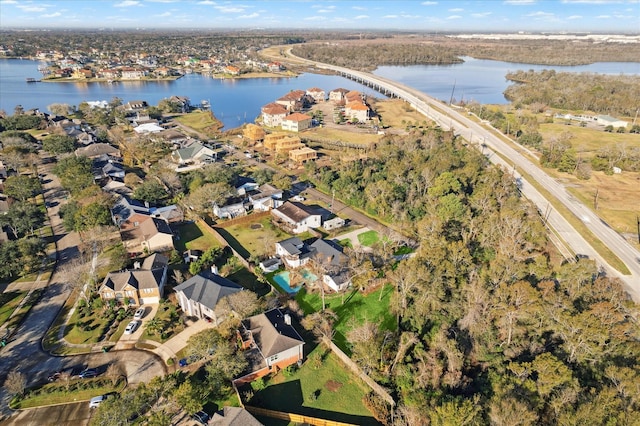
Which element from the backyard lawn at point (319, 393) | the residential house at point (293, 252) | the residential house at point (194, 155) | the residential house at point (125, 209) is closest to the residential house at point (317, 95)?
the residential house at point (194, 155)

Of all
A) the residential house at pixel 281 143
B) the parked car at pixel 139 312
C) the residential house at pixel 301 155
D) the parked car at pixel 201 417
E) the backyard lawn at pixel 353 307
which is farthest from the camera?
the residential house at pixel 281 143

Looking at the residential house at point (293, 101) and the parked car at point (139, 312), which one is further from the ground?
the residential house at point (293, 101)

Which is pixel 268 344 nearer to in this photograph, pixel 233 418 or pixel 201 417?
pixel 233 418

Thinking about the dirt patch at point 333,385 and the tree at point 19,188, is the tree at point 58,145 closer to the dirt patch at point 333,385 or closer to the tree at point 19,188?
the tree at point 19,188

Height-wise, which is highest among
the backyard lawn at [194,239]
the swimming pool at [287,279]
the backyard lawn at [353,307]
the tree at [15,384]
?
the tree at [15,384]

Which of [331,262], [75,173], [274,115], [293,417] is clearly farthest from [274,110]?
[293,417]

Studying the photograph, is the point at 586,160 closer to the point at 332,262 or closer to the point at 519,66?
the point at 332,262
